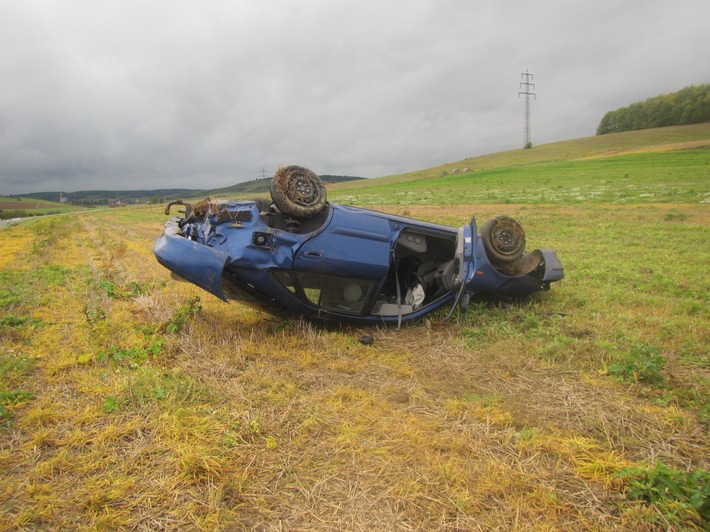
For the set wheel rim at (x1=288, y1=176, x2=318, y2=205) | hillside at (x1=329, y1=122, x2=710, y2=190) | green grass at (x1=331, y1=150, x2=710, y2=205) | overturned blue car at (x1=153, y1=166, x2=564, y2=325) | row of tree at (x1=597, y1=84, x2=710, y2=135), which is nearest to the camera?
overturned blue car at (x1=153, y1=166, x2=564, y2=325)

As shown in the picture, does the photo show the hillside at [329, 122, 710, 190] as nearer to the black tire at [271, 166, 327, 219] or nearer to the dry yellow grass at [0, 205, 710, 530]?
the black tire at [271, 166, 327, 219]

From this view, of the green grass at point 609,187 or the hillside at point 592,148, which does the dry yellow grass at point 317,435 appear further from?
the hillside at point 592,148

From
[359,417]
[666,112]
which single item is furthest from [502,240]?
[666,112]

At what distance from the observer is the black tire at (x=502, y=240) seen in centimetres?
522

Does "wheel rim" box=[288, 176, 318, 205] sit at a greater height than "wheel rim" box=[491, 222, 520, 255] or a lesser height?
greater

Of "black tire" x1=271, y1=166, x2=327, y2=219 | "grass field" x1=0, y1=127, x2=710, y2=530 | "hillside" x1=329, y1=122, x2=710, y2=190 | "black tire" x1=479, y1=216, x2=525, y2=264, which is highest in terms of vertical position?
"hillside" x1=329, y1=122, x2=710, y2=190

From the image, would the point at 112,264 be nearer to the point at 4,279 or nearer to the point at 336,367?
the point at 4,279

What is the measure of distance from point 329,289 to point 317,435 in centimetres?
195

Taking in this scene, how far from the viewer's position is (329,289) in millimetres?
4680

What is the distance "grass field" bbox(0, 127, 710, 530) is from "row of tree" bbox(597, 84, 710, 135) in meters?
92.5

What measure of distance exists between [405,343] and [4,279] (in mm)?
8328

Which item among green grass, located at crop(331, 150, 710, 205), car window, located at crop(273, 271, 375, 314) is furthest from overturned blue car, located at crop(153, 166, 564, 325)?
green grass, located at crop(331, 150, 710, 205)

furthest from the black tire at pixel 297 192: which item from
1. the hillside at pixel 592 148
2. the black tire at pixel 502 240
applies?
the hillside at pixel 592 148

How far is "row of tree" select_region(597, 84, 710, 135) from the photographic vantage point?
243ft
